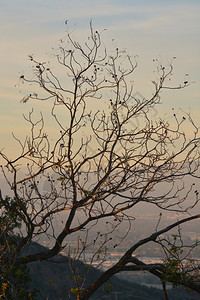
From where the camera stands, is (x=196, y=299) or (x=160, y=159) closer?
(x=196, y=299)

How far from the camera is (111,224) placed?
31.6 feet

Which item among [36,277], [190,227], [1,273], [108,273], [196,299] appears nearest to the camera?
[196,299]

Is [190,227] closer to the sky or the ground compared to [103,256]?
closer to the sky

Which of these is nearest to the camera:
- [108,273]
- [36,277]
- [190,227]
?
[108,273]

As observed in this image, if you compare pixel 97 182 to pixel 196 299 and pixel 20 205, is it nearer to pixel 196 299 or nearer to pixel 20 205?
pixel 20 205

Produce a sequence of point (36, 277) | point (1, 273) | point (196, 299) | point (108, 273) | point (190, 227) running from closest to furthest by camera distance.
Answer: point (196, 299) → point (108, 273) → point (1, 273) → point (36, 277) → point (190, 227)

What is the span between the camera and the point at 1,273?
935 cm

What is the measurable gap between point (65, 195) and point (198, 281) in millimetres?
2898

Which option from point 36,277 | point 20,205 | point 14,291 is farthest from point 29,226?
point 36,277

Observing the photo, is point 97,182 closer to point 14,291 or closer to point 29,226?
point 29,226

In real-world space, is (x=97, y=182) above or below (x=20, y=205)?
above

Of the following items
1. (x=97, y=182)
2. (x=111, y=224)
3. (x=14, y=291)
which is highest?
(x=97, y=182)

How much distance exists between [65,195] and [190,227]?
19092cm

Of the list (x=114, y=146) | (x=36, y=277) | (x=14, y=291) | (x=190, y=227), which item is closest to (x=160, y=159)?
(x=114, y=146)
